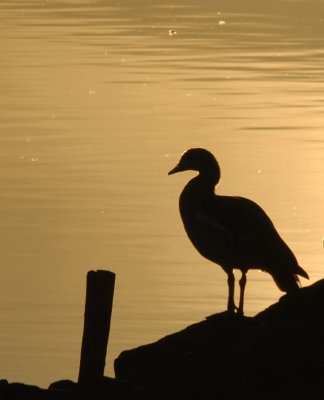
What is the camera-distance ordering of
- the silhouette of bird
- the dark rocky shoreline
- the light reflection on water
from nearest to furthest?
the dark rocky shoreline, the silhouette of bird, the light reflection on water

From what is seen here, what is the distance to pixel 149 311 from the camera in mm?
19250

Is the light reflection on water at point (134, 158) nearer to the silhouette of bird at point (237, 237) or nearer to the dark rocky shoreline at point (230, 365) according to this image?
the silhouette of bird at point (237, 237)

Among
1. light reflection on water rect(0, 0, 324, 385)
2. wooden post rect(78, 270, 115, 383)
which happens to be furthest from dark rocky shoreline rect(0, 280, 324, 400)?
light reflection on water rect(0, 0, 324, 385)

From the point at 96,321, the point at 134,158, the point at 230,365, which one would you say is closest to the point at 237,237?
the point at 96,321

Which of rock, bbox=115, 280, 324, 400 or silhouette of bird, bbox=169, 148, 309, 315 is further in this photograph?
silhouette of bird, bbox=169, 148, 309, 315

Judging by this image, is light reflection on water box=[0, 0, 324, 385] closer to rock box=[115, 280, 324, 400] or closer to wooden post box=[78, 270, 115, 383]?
wooden post box=[78, 270, 115, 383]

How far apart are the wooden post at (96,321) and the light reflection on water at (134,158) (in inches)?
132

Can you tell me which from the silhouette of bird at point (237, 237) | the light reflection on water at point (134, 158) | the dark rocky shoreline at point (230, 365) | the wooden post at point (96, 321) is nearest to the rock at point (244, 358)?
the dark rocky shoreline at point (230, 365)

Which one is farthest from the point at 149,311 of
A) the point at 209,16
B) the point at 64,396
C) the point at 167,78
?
the point at 209,16

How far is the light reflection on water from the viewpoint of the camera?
1952 centimetres

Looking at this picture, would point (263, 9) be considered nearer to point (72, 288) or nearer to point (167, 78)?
point (167, 78)

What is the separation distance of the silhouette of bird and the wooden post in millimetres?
1316

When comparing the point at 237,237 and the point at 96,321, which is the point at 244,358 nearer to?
the point at 96,321

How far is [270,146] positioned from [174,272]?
6.64m
